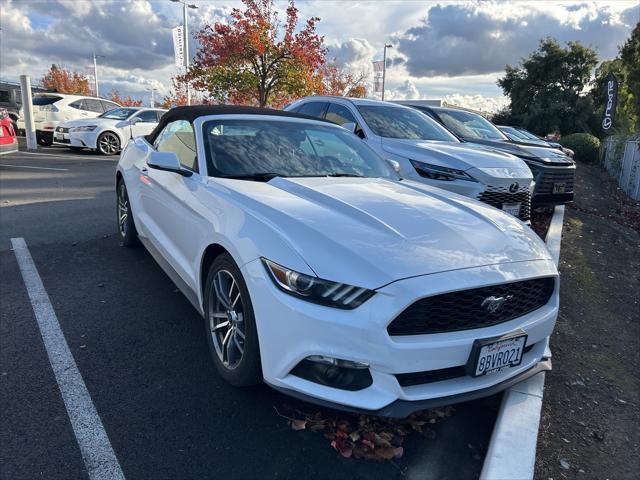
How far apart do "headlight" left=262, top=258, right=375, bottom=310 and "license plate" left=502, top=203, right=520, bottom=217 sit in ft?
12.9

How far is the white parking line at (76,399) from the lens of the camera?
224cm

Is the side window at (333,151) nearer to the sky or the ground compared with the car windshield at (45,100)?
nearer to the ground

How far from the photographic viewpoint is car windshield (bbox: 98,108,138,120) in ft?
49.1

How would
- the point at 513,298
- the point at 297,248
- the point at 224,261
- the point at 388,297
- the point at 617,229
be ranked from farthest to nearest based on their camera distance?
1. the point at 617,229
2. the point at 224,261
3. the point at 513,298
4. the point at 297,248
5. the point at 388,297

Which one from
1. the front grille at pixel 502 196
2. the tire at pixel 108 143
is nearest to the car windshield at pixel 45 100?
the tire at pixel 108 143

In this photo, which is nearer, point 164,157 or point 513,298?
point 513,298

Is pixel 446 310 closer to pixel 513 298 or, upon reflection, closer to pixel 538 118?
pixel 513 298

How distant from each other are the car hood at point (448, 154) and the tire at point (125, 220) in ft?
10.3

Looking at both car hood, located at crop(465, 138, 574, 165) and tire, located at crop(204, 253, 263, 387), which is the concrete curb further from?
car hood, located at crop(465, 138, 574, 165)

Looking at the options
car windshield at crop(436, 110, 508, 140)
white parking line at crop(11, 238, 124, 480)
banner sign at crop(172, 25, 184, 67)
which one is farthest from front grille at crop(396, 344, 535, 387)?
banner sign at crop(172, 25, 184, 67)

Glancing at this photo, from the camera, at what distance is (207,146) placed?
3.49m

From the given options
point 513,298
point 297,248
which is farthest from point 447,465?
point 297,248

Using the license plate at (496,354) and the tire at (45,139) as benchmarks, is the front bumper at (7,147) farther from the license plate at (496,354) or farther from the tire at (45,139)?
the license plate at (496,354)

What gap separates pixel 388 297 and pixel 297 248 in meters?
0.50
